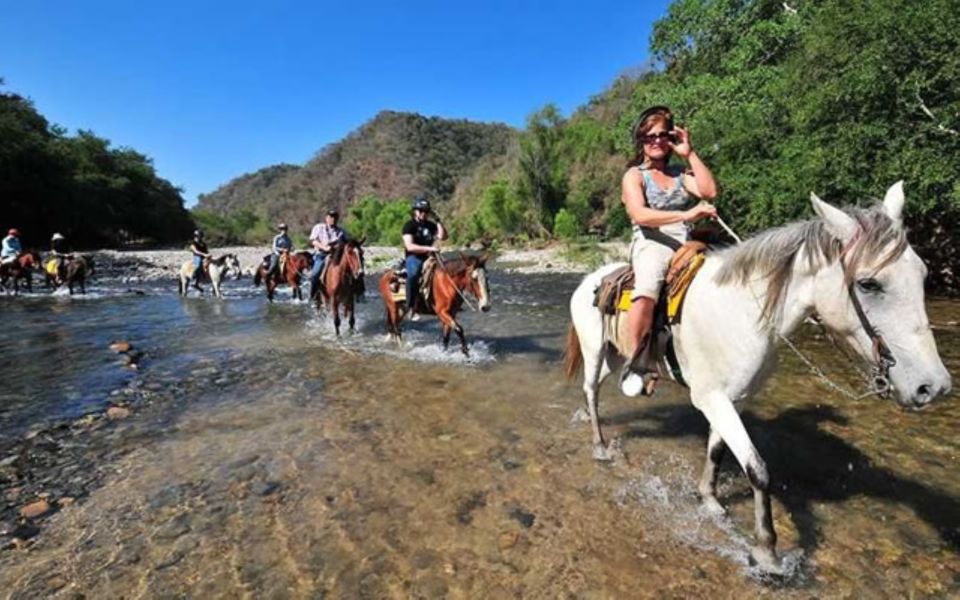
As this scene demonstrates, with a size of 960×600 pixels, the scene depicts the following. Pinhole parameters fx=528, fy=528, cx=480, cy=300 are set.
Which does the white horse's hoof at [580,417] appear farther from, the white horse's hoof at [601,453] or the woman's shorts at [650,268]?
the woman's shorts at [650,268]

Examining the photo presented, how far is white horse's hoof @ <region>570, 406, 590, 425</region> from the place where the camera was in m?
6.59

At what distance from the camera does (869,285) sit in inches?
117

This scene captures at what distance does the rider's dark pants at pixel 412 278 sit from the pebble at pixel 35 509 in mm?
6595

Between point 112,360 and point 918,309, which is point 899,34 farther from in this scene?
point 112,360

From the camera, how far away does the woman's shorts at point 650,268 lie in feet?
14.4

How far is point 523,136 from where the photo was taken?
70.8 metres

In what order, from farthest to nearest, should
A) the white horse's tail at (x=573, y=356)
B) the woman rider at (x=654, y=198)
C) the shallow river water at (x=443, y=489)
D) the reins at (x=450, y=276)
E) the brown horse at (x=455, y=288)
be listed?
the reins at (x=450, y=276)
the brown horse at (x=455, y=288)
the white horse's tail at (x=573, y=356)
the woman rider at (x=654, y=198)
the shallow river water at (x=443, y=489)

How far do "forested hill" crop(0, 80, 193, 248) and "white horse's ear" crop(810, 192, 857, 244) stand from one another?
60698 mm

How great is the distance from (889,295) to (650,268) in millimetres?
1718

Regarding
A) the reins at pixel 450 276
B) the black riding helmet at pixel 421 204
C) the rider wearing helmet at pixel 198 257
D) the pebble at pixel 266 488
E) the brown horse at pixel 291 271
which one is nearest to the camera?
the pebble at pixel 266 488

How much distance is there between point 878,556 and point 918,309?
2.00 m

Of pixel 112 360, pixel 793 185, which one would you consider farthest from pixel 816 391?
pixel 112 360

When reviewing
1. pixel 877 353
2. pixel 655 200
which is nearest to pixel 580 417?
pixel 655 200

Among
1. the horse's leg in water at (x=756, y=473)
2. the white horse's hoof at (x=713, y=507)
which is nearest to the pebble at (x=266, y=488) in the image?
the white horse's hoof at (x=713, y=507)
